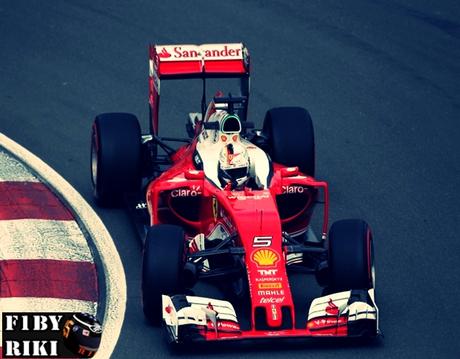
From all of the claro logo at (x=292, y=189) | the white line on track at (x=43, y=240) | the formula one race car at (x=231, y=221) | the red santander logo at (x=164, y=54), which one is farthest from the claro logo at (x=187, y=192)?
the red santander logo at (x=164, y=54)

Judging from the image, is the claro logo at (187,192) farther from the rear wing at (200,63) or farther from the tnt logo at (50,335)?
the rear wing at (200,63)

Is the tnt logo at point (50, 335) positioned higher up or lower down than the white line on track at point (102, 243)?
lower down

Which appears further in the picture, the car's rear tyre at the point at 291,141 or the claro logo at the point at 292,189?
the car's rear tyre at the point at 291,141

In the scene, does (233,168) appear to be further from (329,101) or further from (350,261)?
(329,101)

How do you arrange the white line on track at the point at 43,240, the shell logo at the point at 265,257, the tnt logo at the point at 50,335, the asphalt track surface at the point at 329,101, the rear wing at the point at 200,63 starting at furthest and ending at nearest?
1. the rear wing at the point at 200,63
2. the white line on track at the point at 43,240
3. the asphalt track surface at the point at 329,101
4. the shell logo at the point at 265,257
5. the tnt logo at the point at 50,335

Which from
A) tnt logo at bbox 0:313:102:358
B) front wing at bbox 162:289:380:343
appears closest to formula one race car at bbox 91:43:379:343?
front wing at bbox 162:289:380:343

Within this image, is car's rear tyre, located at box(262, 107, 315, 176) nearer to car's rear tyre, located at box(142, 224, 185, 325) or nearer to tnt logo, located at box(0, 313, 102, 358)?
car's rear tyre, located at box(142, 224, 185, 325)

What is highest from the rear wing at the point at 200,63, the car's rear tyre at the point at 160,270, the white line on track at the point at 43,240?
the rear wing at the point at 200,63

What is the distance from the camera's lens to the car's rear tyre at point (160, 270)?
1328 centimetres

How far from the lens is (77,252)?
1497 centimetres

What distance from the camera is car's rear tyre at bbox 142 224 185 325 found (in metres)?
13.3

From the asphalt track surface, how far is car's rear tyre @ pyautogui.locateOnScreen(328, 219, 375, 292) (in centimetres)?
52

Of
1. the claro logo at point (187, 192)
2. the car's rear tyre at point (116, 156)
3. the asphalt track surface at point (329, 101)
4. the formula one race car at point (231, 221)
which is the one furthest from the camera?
the car's rear tyre at point (116, 156)

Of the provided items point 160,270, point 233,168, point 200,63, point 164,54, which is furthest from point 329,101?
point 160,270
